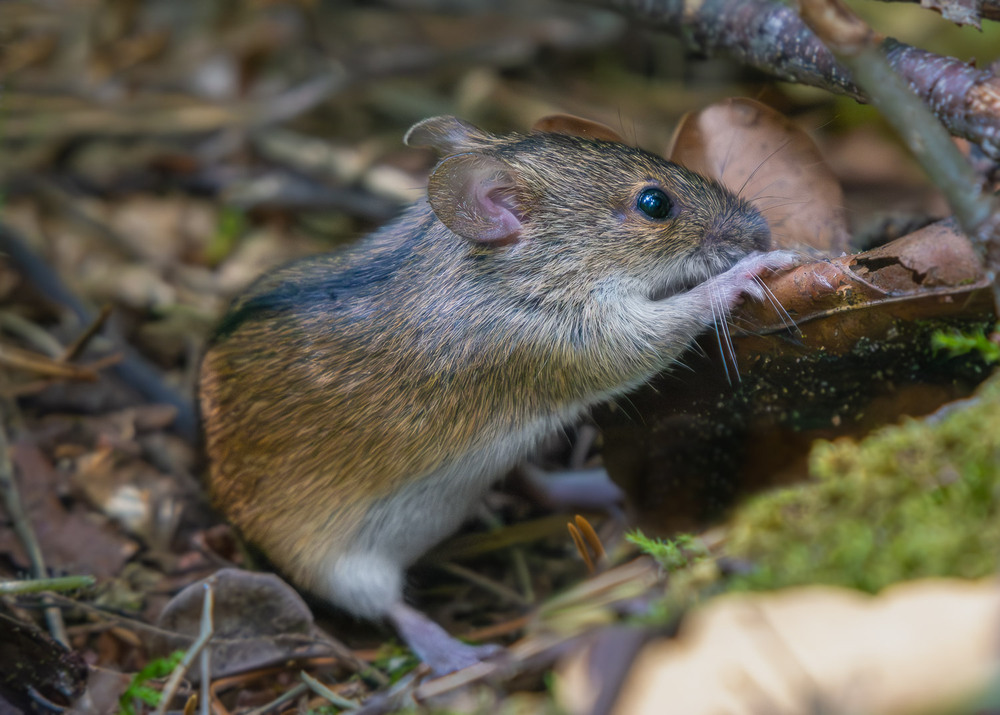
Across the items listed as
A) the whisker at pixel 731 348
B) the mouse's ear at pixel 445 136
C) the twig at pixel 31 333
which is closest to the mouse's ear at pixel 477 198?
the mouse's ear at pixel 445 136

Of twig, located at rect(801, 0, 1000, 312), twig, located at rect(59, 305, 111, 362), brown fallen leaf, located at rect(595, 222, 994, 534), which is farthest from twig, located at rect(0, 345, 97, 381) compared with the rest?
twig, located at rect(801, 0, 1000, 312)

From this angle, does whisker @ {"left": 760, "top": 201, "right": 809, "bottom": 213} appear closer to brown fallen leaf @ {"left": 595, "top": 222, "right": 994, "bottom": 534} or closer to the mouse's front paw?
the mouse's front paw

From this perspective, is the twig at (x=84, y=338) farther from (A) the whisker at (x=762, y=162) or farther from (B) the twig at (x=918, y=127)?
(B) the twig at (x=918, y=127)

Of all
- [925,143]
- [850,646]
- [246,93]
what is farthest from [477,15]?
[850,646]

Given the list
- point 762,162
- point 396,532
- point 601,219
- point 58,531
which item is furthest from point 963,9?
point 58,531

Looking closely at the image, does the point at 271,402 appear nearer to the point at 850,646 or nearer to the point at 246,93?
the point at 850,646

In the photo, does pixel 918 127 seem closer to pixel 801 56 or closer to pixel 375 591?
pixel 801 56
